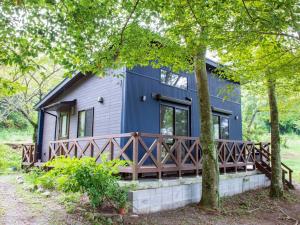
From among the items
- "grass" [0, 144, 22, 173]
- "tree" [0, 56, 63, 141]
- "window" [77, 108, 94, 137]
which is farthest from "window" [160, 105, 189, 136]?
"tree" [0, 56, 63, 141]

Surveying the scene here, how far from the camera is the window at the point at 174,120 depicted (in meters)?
9.16

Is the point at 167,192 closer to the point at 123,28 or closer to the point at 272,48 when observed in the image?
the point at 123,28

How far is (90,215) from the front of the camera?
16.4 ft

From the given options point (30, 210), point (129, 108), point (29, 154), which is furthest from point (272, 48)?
point (29, 154)

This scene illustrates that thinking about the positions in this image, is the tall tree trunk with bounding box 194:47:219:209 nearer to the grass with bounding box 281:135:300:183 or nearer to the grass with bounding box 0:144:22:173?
the grass with bounding box 0:144:22:173

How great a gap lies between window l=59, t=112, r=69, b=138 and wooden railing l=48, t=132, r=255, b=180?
25.8 inches

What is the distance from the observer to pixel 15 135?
24.0 m

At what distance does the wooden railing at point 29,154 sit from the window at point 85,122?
320cm

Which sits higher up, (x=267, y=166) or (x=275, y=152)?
(x=275, y=152)

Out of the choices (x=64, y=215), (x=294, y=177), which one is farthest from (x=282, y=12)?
(x=294, y=177)

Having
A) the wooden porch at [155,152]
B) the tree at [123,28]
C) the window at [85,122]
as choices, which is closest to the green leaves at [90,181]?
the wooden porch at [155,152]

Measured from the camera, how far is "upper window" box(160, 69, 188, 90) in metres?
9.55

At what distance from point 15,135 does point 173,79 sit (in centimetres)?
1960

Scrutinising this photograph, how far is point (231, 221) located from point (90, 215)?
3.51m
